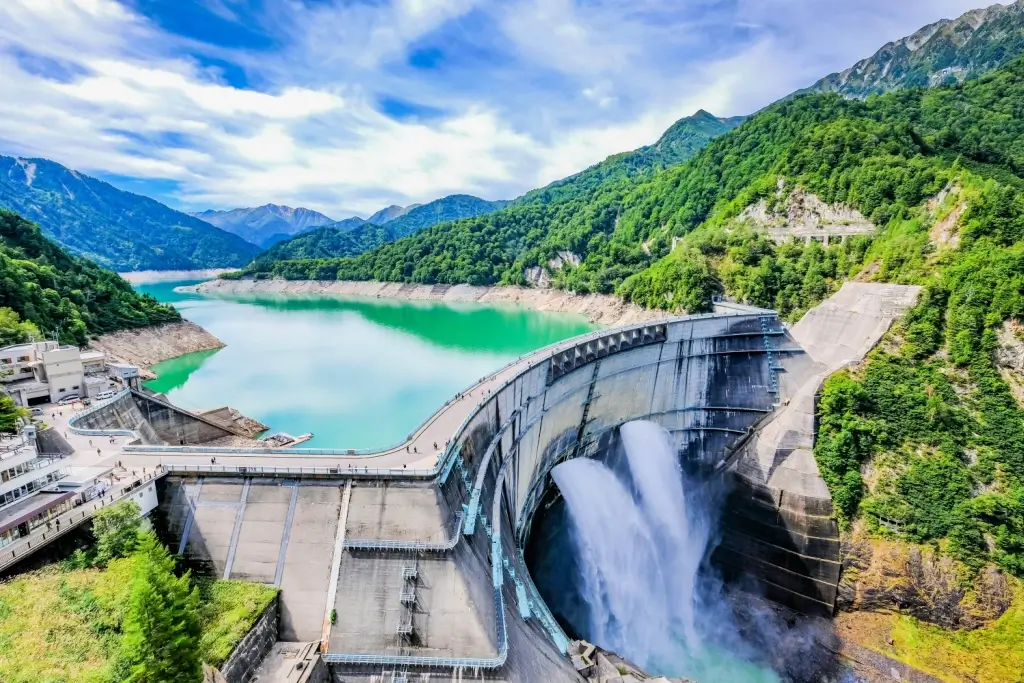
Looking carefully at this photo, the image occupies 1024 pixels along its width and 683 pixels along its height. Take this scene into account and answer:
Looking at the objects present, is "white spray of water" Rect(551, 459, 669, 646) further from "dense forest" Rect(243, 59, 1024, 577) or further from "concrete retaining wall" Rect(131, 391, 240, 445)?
"concrete retaining wall" Rect(131, 391, 240, 445)

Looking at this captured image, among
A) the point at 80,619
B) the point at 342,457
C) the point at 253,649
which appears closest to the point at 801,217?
the point at 342,457

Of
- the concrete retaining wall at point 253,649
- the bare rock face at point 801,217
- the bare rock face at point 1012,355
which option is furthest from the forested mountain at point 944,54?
the concrete retaining wall at point 253,649

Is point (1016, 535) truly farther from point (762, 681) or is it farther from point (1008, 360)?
point (762, 681)

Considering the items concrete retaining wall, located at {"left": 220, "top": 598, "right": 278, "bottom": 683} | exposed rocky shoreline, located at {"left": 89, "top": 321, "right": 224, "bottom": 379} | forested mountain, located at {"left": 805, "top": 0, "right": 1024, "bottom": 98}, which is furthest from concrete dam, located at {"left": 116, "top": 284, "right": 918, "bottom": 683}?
forested mountain, located at {"left": 805, "top": 0, "right": 1024, "bottom": 98}

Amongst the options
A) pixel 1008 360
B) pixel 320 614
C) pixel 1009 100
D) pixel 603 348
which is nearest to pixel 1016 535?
pixel 1008 360

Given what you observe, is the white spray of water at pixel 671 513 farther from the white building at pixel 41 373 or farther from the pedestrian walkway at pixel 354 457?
the white building at pixel 41 373

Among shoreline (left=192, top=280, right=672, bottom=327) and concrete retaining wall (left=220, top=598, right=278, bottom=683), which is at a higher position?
shoreline (left=192, top=280, right=672, bottom=327)

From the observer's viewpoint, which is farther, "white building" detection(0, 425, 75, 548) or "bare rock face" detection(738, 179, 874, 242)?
"bare rock face" detection(738, 179, 874, 242)
